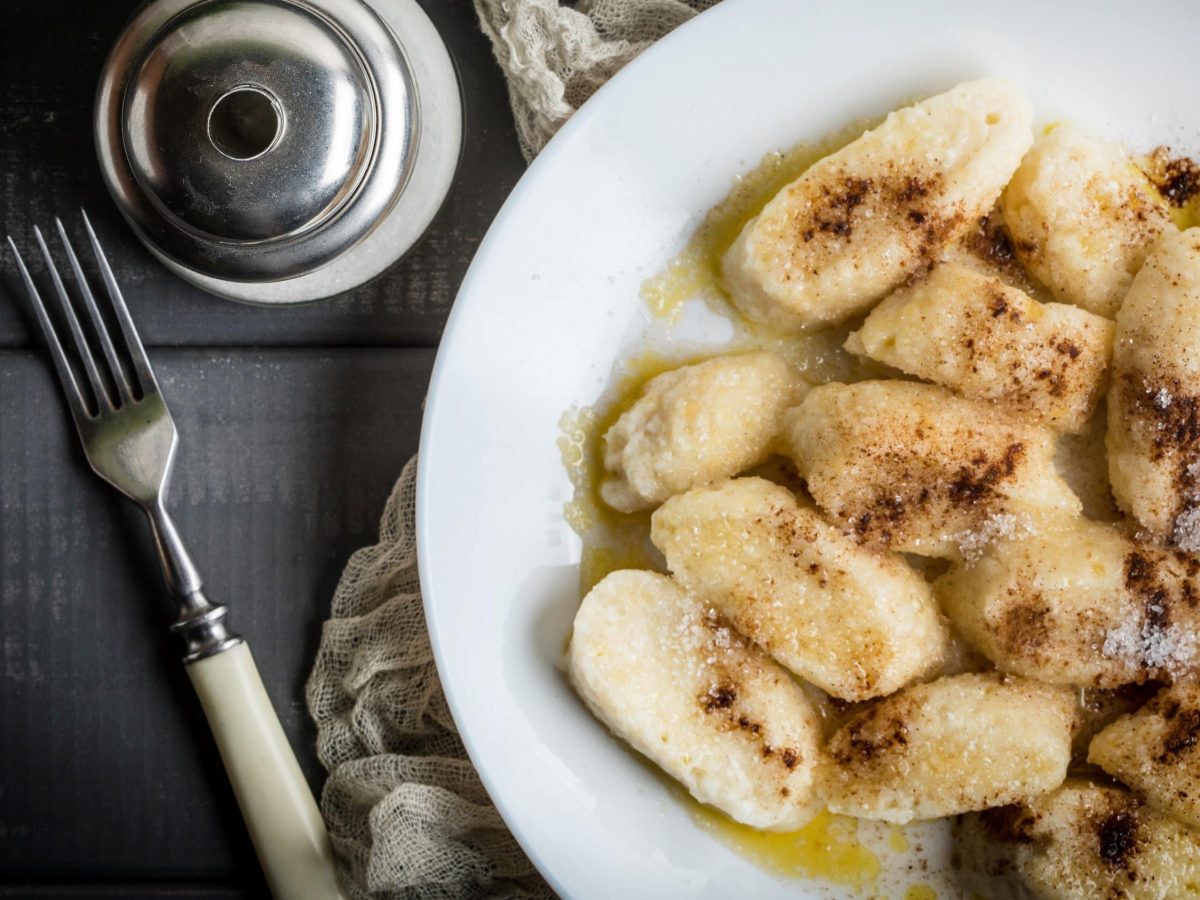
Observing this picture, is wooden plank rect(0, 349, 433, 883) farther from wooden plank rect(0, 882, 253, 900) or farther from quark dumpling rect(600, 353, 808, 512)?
quark dumpling rect(600, 353, 808, 512)

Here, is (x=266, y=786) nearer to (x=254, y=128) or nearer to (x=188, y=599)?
(x=188, y=599)

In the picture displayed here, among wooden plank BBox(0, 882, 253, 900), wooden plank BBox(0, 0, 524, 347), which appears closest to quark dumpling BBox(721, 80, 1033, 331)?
wooden plank BBox(0, 0, 524, 347)

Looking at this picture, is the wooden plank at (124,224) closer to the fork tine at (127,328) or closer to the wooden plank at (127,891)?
the fork tine at (127,328)

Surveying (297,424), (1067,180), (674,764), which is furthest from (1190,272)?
(297,424)

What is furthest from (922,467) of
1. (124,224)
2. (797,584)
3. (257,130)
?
(124,224)

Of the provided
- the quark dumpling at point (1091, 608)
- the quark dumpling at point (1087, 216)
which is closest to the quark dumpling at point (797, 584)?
the quark dumpling at point (1091, 608)

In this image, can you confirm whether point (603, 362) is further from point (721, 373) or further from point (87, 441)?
point (87, 441)
